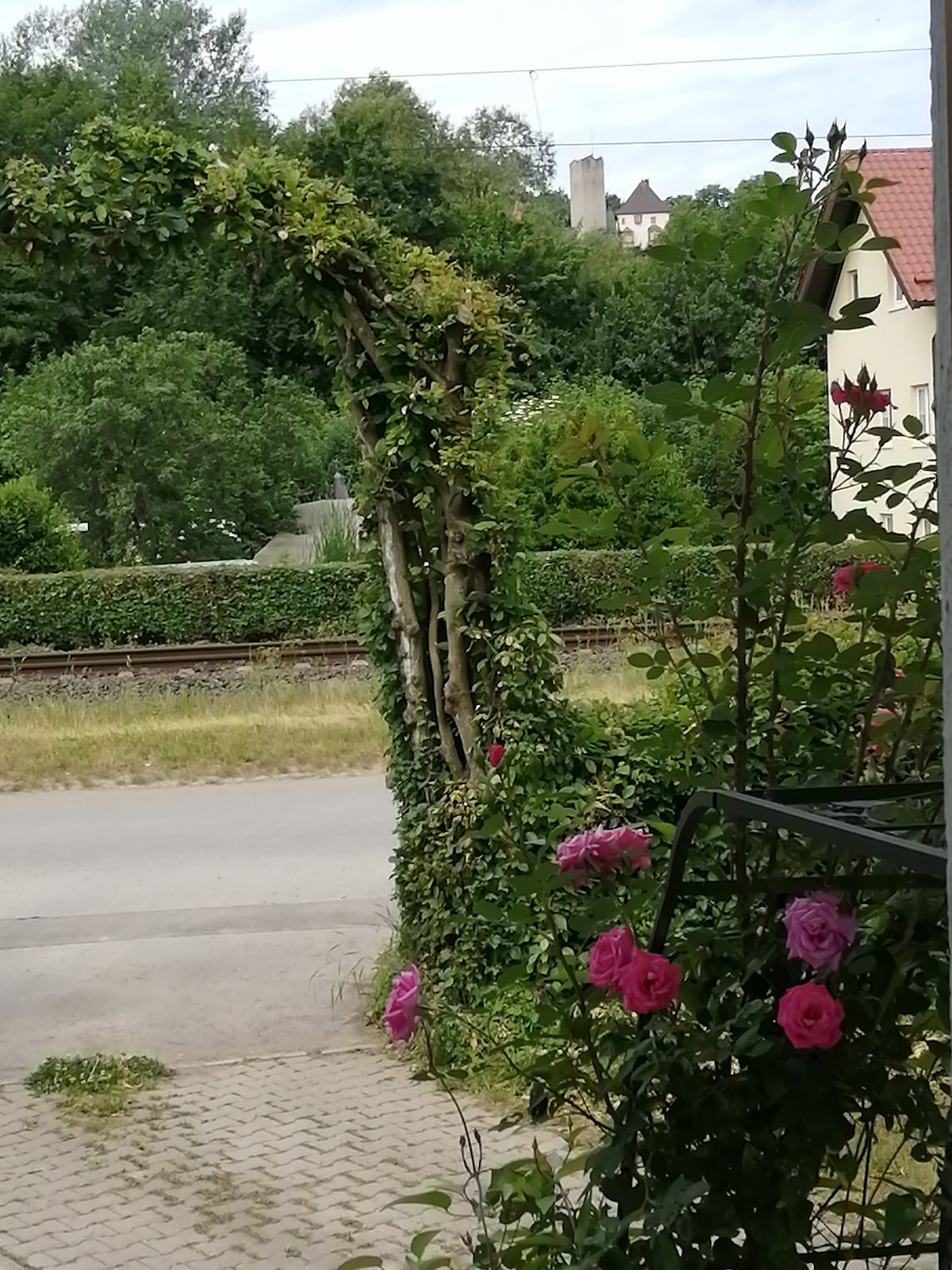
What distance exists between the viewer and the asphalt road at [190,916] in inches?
233

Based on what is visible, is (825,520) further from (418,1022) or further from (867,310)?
(418,1022)

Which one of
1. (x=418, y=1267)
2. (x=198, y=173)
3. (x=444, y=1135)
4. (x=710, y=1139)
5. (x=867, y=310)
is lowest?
(x=444, y=1135)

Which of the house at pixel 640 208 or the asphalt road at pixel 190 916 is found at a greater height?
the house at pixel 640 208

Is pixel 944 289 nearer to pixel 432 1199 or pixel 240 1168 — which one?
pixel 432 1199

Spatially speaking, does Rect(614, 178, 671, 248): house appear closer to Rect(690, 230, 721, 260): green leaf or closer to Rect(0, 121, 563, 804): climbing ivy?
Rect(0, 121, 563, 804): climbing ivy

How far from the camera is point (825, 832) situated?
1.38 meters

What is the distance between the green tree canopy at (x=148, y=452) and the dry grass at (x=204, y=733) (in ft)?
29.6

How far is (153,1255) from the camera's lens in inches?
150

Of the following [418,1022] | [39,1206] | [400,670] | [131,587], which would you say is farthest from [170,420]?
[418,1022]

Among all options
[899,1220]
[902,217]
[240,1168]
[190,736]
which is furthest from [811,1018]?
[190,736]

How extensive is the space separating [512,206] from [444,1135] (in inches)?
1501

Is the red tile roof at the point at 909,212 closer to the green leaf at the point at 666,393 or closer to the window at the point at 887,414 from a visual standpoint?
the window at the point at 887,414

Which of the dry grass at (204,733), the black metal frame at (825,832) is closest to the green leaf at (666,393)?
the black metal frame at (825,832)

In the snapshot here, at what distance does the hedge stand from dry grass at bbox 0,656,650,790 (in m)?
3.21
